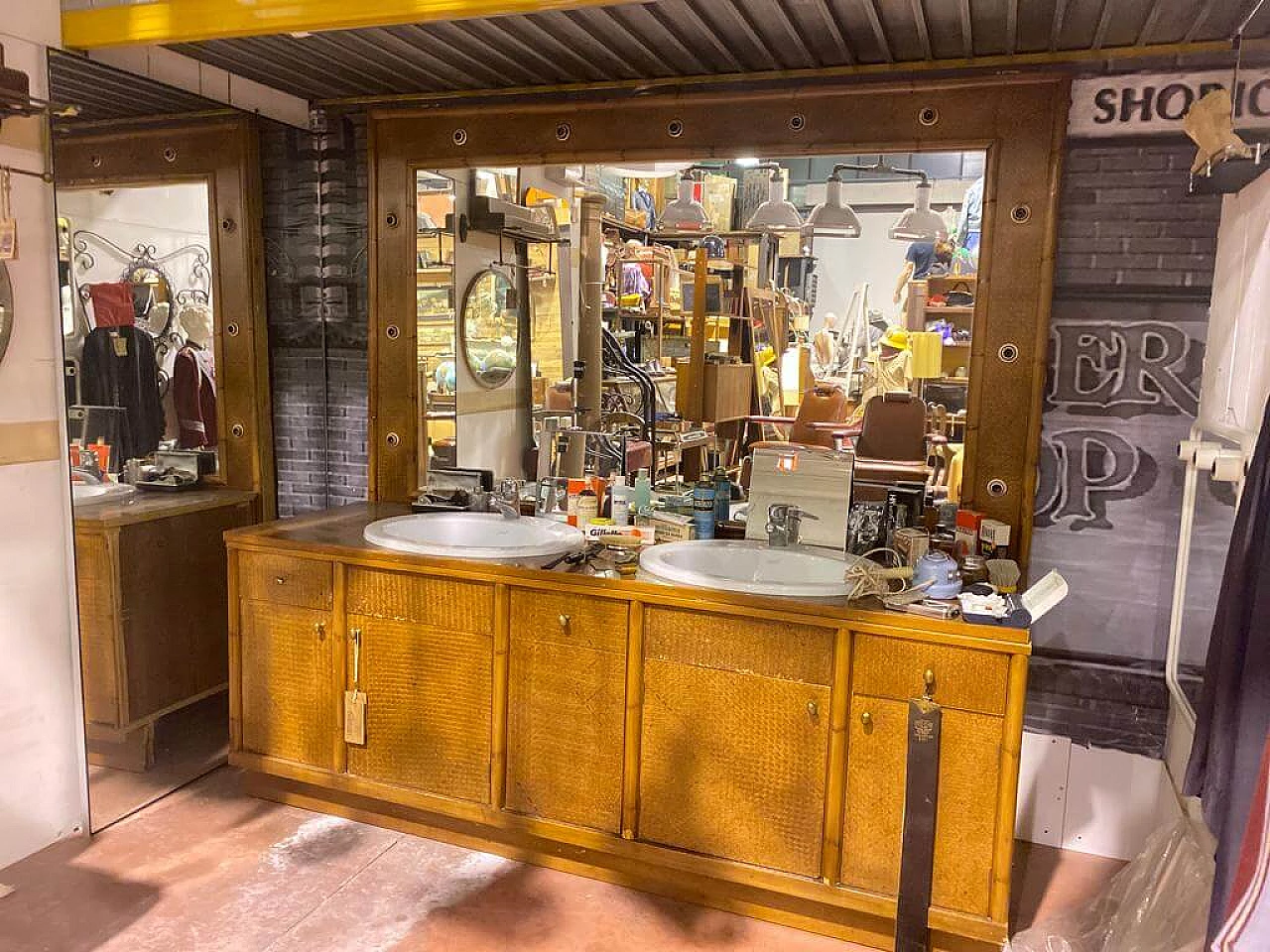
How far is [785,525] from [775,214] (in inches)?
37.0

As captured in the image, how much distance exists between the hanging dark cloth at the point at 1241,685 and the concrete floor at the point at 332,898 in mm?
1089

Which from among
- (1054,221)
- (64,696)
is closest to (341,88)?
(64,696)

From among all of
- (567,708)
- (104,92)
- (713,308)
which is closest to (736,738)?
(567,708)

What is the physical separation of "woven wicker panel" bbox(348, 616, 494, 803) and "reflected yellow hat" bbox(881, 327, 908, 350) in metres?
1.46

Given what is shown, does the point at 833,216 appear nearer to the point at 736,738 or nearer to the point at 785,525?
the point at 785,525

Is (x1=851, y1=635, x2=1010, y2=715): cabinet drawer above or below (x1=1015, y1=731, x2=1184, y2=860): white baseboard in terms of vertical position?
above

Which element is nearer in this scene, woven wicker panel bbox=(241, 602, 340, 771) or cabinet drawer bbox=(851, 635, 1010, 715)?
cabinet drawer bbox=(851, 635, 1010, 715)

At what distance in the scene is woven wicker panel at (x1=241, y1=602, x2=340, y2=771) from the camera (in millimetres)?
3035

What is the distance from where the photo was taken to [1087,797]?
299 centimetres

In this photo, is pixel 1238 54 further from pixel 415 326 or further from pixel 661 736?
pixel 415 326

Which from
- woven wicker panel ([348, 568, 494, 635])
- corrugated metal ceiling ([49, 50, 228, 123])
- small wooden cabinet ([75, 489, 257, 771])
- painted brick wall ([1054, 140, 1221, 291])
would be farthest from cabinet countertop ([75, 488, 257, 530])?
painted brick wall ([1054, 140, 1221, 291])

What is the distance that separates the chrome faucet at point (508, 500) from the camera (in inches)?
130

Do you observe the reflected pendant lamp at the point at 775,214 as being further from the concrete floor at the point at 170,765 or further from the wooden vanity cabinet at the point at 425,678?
the concrete floor at the point at 170,765

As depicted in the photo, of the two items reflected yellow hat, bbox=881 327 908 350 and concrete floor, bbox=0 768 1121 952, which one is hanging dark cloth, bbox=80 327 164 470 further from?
reflected yellow hat, bbox=881 327 908 350
